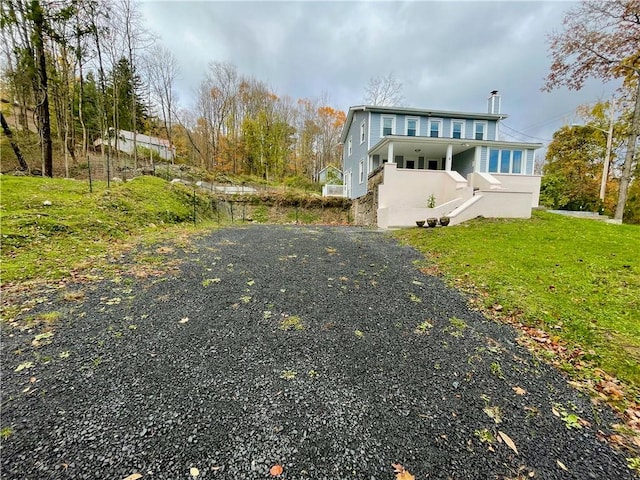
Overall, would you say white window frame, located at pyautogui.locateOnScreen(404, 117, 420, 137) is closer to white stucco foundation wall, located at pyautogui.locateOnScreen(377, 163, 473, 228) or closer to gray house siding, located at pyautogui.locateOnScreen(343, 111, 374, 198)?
gray house siding, located at pyautogui.locateOnScreen(343, 111, 374, 198)

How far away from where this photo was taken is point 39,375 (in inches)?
88.7

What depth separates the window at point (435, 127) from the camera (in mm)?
16562

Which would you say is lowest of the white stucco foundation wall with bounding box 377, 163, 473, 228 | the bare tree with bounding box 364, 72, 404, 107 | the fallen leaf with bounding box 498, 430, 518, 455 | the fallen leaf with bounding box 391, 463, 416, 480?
the fallen leaf with bounding box 498, 430, 518, 455

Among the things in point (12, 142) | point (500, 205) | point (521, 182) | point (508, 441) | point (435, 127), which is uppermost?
point (435, 127)

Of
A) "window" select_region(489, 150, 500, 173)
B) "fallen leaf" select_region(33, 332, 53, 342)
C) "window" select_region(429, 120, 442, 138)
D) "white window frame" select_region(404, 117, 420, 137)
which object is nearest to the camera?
"fallen leaf" select_region(33, 332, 53, 342)

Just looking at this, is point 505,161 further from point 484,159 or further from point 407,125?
point 407,125

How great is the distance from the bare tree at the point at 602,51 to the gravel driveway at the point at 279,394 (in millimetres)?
14646

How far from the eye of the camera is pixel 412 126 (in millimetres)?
16562

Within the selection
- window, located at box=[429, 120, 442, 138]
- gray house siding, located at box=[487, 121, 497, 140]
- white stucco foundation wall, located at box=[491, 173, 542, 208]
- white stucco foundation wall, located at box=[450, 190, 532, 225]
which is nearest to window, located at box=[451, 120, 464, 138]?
window, located at box=[429, 120, 442, 138]

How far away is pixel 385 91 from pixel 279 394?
28.1 m

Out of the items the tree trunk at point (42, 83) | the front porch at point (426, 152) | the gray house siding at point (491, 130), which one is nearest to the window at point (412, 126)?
the front porch at point (426, 152)

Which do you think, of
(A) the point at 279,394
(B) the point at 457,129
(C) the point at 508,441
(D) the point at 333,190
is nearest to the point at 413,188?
(B) the point at 457,129

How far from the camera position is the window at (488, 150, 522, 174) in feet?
48.6

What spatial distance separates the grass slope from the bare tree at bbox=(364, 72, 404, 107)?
71.8 feet
